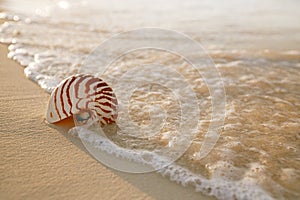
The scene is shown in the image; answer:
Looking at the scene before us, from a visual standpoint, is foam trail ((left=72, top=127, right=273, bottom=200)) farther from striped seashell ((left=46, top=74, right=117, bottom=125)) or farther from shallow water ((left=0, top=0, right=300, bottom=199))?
striped seashell ((left=46, top=74, right=117, bottom=125))

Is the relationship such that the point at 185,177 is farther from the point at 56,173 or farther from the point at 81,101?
the point at 81,101

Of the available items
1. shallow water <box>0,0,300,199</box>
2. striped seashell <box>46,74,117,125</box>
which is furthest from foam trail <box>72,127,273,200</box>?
striped seashell <box>46,74,117,125</box>

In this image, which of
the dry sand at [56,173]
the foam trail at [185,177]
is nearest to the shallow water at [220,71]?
the foam trail at [185,177]

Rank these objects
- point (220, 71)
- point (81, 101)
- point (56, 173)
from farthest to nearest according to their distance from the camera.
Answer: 1. point (220, 71)
2. point (81, 101)
3. point (56, 173)

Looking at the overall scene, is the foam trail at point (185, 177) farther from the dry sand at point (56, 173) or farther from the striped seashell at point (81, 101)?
the striped seashell at point (81, 101)

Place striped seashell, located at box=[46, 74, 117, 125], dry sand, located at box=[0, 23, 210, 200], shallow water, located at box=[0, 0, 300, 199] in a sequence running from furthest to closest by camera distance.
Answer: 1. striped seashell, located at box=[46, 74, 117, 125]
2. shallow water, located at box=[0, 0, 300, 199]
3. dry sand, located at box=[0, 23, 210, 200]

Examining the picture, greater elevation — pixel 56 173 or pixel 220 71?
pixel 220 71

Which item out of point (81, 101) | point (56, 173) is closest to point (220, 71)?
point (81, 101)
